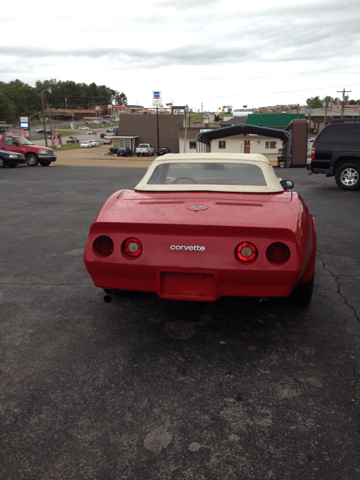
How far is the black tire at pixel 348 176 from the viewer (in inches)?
494

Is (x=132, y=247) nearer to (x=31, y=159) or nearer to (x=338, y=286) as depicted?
(x=338, y=286)

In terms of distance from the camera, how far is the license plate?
315 centimetres

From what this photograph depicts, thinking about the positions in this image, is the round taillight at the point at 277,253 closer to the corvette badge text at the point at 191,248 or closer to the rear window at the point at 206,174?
the corvette badge text at the point at 191,248

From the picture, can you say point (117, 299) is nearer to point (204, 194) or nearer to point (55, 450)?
point (204, 194)

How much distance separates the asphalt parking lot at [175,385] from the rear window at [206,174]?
1255mm

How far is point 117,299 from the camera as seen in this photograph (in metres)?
4.39

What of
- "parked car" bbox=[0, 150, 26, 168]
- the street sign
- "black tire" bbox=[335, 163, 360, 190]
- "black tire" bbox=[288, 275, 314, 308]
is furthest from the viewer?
the street sign

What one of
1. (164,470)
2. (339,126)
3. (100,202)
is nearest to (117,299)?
(164,470)

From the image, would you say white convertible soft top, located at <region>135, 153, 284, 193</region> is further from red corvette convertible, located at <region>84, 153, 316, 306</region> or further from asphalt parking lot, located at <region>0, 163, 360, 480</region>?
asphalt parking lot, located at <region>0, 163, 360, 480</region>

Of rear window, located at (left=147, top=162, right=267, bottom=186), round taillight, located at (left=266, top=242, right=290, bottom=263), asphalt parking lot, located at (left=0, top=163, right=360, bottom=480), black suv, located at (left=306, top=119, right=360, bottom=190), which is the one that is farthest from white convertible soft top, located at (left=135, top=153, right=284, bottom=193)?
black suv, located at (left=306, top=119, right=360, bottom=190)

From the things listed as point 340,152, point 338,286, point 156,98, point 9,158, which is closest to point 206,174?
point 338,286

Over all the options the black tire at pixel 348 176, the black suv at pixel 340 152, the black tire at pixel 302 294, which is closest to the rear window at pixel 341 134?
the black suv at pixel 340 152

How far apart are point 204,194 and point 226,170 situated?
710 mm

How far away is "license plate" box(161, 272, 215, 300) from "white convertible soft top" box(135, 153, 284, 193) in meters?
1.11
